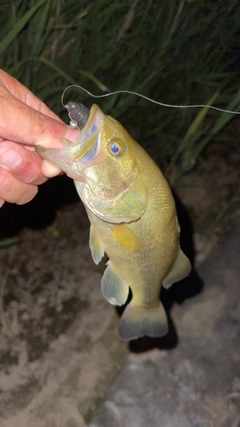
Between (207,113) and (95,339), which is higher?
(207,113)

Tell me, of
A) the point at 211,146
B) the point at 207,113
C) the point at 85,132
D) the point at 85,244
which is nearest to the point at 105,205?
the point at 85,132

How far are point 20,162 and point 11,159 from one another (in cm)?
3

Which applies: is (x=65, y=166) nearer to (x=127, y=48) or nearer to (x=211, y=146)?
(x=127, y=48)

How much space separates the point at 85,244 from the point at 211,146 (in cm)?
156

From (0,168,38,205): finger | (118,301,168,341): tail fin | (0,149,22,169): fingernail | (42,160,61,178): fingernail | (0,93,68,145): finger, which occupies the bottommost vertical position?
(118,301,168,341): tail fin

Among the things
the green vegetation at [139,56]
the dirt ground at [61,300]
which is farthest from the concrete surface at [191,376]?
the green vegetation at [139,56]

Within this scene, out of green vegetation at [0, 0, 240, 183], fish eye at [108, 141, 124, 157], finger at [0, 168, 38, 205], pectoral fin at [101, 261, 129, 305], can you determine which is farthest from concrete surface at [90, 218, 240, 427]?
fish eye at [108, 141, 124, 157]

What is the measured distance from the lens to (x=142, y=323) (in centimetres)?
168

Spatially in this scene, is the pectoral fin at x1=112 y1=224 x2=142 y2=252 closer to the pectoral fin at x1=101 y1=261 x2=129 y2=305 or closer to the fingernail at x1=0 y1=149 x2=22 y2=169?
the pectoral fin at x1=101 y1=261 x2=129 y2=305

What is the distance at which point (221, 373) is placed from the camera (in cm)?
237

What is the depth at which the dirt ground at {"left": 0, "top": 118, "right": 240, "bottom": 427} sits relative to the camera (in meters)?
2.21

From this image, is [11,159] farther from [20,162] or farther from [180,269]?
[180,269]

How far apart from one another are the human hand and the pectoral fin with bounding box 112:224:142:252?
31cm

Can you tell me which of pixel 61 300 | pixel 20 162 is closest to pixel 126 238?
pixel 20 162
